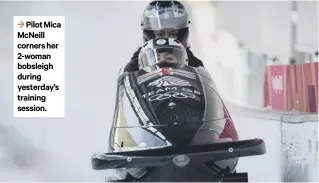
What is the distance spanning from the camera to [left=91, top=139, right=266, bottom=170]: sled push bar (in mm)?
1973

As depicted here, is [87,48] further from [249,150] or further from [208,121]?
[249,150]

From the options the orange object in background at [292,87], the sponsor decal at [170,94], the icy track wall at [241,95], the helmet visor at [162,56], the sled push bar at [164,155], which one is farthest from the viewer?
the orange object in background at [292,87]

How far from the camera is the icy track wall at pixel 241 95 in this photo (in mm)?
2770

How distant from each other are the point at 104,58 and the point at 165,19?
0.47 m

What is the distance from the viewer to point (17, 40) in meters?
3.00

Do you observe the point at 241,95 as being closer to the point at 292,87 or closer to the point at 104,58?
the point at 292,87

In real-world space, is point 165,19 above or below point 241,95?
above

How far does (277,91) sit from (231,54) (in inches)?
23.1

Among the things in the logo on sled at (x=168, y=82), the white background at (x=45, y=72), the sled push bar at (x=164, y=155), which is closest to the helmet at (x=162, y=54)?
the logo on sled at (x=168, y=82)

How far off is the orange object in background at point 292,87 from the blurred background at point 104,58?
70 mm

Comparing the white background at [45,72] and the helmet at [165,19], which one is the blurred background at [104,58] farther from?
the helmet at [165,19]

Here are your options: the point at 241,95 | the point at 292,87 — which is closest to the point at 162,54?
the point at 292,87

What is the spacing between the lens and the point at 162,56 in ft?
8.50

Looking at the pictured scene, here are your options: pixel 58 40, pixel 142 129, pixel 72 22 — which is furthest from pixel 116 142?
pixel 72 22
